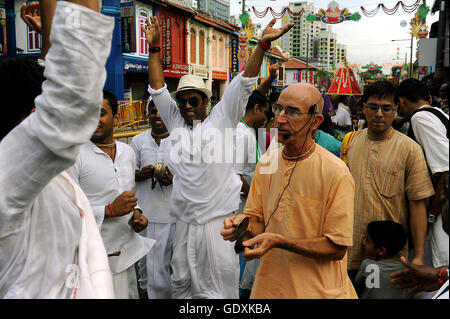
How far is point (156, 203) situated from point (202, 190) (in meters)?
→ 0.87

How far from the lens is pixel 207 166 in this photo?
10.8 ft

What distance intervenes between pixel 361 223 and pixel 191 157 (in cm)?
141

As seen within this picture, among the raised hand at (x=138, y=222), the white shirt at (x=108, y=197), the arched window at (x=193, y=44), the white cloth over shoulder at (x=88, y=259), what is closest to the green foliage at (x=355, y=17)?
the arched window at (x=193, y=44)

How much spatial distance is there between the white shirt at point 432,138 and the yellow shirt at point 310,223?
1.19 metres

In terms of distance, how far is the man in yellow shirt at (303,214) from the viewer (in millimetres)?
2021

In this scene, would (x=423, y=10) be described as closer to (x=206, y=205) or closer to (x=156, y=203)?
(x=156, y=203)

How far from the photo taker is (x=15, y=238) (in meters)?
1.11

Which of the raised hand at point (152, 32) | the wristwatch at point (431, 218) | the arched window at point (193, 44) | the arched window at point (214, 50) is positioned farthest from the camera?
the arched window at point (214, 50)

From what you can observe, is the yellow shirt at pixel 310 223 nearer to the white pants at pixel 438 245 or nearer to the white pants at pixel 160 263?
the white pants at pixel 438 245

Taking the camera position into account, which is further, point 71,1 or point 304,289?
point 304,289

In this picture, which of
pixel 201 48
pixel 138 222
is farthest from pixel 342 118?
pixel 201 48

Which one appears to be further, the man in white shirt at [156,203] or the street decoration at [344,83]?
the street decoration at [344,83]
